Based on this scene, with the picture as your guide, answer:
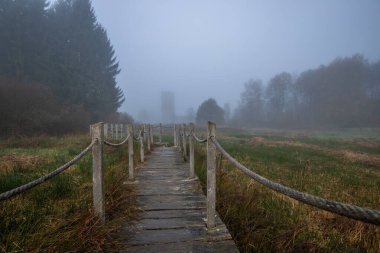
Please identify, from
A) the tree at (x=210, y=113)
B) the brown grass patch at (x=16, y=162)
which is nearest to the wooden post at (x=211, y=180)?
the brown grass patch at (x=16, y=162)

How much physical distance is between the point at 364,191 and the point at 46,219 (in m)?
6.95

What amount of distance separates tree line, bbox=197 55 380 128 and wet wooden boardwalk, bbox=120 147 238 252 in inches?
2320

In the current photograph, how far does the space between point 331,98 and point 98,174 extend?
65183mm

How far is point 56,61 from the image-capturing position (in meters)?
34.4

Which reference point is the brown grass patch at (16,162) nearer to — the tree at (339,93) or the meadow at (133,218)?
the meadow at (133,218)

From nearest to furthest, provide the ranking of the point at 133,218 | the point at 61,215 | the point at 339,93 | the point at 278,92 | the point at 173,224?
the point at 61,215, the point at 173,224, the point at 133,218, the point at 339,93, the point at 278,92

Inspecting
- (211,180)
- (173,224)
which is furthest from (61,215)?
(211,180)

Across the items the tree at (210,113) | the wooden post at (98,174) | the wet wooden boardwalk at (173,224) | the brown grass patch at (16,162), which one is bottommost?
the wet wooden boardwalk at (173,224)

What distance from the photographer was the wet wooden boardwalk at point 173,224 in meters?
3.24

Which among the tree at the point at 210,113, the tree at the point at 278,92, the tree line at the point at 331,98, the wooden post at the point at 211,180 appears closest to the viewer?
the wooden post at the point at 211,180

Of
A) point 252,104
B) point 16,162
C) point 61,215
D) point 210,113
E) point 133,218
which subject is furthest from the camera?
point 252,104

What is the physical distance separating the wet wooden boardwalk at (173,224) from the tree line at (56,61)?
62.0 feet

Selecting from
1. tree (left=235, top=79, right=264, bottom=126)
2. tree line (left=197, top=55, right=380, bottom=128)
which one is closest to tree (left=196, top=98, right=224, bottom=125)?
tree line (left=197, top=55, right=380, bottom=128)

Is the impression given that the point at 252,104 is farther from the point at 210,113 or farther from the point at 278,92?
the point at 210,113
